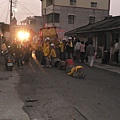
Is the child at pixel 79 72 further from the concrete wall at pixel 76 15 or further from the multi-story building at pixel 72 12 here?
the concrete wall at pixel 76 15

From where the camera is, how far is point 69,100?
23.8ft

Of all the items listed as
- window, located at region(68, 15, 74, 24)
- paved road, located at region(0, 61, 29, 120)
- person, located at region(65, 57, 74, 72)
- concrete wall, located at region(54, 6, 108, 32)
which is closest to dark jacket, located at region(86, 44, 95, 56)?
person, located at region(65, 57, 74, 72)

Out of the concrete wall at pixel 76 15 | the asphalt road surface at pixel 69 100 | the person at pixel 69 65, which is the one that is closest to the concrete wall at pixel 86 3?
the concrete wall at pixel 76 15

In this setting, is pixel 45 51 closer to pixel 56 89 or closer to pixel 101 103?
pixel 56 89

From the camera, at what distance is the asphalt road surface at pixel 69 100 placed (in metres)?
5.92

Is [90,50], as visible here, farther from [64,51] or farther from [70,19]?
[70,19]

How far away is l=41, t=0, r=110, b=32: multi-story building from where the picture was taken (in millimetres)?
47625

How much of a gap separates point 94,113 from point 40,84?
4015 mm

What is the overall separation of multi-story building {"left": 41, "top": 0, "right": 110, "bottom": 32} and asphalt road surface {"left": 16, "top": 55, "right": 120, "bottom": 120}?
1475 inches

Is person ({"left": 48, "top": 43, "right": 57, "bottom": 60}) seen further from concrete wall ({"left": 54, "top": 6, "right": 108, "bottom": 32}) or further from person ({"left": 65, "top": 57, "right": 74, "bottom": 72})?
concrete wall ({"left": 54, "top": 6, "right": 108, "bottom": 32})

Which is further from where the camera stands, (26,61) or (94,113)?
(26,61)

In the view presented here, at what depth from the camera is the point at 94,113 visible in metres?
6.05

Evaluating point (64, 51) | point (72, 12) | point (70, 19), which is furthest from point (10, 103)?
point (72, 12)

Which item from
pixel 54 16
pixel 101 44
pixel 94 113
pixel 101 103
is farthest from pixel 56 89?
pixel 54 16
